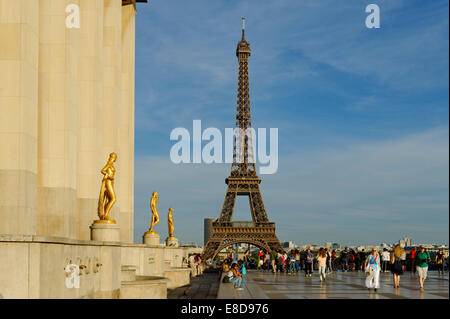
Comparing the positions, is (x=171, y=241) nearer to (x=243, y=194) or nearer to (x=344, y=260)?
(x=344, y=260)

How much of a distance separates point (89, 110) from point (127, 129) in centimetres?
974

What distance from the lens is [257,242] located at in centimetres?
9756

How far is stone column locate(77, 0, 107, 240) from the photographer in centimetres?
2992

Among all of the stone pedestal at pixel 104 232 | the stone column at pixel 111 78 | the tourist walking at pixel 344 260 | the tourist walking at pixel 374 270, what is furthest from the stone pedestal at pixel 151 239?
the tourist walking at pixel 374 270

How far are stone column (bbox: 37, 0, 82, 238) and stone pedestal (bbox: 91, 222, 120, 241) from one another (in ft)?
13.3

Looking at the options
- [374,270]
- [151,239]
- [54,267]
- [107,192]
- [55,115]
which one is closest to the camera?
[54,267]

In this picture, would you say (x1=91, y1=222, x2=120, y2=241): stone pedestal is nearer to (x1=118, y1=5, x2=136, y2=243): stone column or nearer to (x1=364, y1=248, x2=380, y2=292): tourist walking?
(x1=364, y1=248, x2=380, y2=292): tourist walking

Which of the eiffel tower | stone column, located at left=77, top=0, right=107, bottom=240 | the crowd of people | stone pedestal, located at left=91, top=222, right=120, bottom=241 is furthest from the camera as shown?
the eiffel tower

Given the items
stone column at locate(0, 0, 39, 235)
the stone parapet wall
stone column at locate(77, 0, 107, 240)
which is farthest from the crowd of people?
stone column at locate(0, 0, 39, 235)

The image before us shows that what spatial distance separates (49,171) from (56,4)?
22.2 feet

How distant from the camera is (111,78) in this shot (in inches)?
1369

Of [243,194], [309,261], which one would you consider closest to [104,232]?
[309,261]
